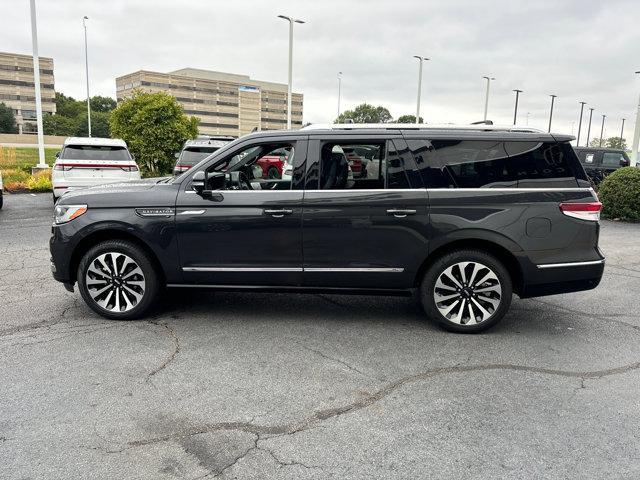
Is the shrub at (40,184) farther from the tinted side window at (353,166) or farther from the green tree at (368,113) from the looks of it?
the green tree at (368,113)

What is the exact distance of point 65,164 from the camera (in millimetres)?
12391

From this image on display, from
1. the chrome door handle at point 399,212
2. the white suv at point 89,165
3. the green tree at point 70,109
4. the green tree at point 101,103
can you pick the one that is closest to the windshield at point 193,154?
the white suv at point 89,165

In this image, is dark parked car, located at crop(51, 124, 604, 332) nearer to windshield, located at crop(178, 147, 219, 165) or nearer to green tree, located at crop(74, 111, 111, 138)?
windshield, located at crop(178, 147, 219, 165)

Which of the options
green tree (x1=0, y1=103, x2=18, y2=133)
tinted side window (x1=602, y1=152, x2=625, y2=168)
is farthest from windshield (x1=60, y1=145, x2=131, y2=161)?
green tree (x1=0, y1=103, x2=18, y2=133)

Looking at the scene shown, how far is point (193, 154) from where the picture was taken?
13.7 m

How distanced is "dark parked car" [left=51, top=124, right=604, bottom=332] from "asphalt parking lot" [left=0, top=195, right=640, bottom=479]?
47 centimetres

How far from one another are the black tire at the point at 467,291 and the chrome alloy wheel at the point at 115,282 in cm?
282

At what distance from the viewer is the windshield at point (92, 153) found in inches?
493

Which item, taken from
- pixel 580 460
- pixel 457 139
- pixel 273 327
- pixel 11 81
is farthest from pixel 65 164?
pixel 11 81

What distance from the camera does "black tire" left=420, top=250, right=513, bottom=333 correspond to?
4.98 meters

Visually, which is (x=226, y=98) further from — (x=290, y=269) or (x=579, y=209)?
(x=579, y=209)

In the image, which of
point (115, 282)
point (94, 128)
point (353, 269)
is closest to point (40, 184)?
point (115, 282)

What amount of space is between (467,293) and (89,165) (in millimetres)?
10394

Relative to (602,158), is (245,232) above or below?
below
